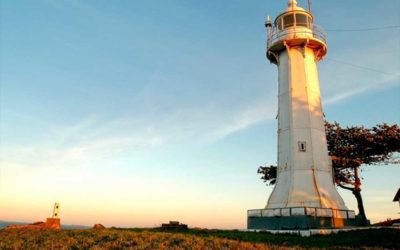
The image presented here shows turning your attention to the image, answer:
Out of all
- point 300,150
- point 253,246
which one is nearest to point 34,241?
point 253,246

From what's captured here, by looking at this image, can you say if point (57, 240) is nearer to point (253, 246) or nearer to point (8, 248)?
point (8, 248)

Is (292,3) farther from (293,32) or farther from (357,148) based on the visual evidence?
(357,148)

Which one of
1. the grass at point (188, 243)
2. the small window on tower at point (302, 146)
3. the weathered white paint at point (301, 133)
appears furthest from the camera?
the small window on tower at point (302, 146)

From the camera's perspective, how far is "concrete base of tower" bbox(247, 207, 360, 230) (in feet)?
77.6

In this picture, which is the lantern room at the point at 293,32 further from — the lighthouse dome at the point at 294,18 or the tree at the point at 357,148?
the tree at the point at 357,148

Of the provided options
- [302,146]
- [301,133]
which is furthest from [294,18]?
[302,146]

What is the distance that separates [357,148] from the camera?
37656 mm

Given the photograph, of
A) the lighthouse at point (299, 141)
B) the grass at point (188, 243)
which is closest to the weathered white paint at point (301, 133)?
the lighthouse at point (299, 141)

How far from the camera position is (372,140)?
36.1 meters

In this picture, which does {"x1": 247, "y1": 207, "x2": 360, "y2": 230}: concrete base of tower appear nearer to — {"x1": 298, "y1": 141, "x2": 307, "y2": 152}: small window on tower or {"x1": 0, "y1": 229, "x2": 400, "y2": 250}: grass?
{"x1": 298, "y1": 141, "x2": 307, "y2": 152}: small window on tower

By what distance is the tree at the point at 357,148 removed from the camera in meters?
36.2

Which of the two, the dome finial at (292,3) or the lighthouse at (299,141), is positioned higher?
the dome finial at (292,3)

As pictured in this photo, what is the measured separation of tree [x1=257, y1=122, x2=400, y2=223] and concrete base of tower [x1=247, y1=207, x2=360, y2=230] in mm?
11322

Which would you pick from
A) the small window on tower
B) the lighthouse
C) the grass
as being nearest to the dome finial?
the lighthouse
